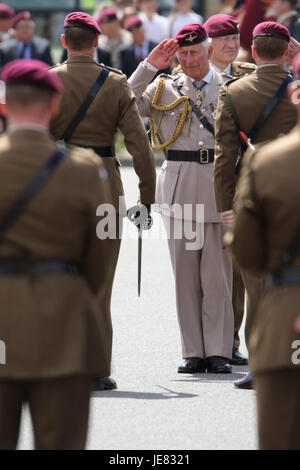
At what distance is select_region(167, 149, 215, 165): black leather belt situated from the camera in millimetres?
7934

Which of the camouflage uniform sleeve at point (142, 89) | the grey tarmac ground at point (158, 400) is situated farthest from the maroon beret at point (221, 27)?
the grey tarmac ground at point (158, 400)

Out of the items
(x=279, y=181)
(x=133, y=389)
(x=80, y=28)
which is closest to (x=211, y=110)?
(x=80, y=28)

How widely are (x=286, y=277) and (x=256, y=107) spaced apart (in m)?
2.92

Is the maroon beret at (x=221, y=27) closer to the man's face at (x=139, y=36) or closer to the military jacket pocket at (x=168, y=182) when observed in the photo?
the military jacket pocket at (x=168, y=182)

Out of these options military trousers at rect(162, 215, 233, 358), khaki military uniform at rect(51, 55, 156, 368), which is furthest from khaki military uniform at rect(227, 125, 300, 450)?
military trousers at rect(162, 215, 233, 358)

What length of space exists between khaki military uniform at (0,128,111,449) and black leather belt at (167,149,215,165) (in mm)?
3697

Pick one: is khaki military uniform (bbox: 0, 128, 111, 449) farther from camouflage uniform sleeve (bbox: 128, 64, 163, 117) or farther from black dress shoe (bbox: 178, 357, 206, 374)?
camouflage uniform sleeve (bbox: 128, 64, 163, 117)

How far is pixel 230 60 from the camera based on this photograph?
8.50m

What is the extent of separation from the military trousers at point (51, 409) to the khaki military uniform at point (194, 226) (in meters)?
3.72

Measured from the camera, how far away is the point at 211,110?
798cm

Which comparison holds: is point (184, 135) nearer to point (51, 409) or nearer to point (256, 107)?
point (256, 107)

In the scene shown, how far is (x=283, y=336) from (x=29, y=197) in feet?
3.18

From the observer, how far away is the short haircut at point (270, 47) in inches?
275
